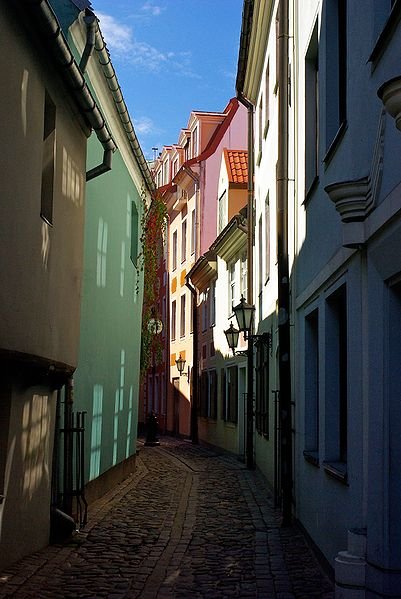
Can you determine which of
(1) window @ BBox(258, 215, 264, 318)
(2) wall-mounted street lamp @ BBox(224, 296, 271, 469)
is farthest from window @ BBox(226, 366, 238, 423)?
(1) window @ BBox(258, 215, 264, 318)

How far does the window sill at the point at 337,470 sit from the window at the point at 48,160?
3497mm

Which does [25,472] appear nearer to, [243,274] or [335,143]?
[335,143]

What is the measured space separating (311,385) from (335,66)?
357cm

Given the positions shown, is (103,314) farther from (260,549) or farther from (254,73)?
(254,73)

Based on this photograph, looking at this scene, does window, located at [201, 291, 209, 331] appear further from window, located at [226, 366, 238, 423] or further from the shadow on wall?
the shadow on wall

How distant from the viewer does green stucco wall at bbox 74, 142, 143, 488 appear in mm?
12633

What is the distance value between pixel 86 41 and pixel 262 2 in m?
5.21

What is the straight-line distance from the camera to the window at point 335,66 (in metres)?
8.52

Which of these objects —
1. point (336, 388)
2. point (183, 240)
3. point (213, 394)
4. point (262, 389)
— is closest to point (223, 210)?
point (213, 394)

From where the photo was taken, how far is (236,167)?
2645 cm

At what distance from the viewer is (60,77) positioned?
8.98m

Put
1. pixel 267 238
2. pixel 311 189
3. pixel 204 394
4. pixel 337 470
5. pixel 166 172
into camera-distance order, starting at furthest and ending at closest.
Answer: pixel 166 172 → pixel 204 394 → pixel 267 238 → pixel 311 189 → pixel 337 470

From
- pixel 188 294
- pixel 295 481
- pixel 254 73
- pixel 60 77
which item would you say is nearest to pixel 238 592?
pixel 295 481

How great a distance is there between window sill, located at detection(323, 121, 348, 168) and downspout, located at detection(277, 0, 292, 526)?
10.4ft
